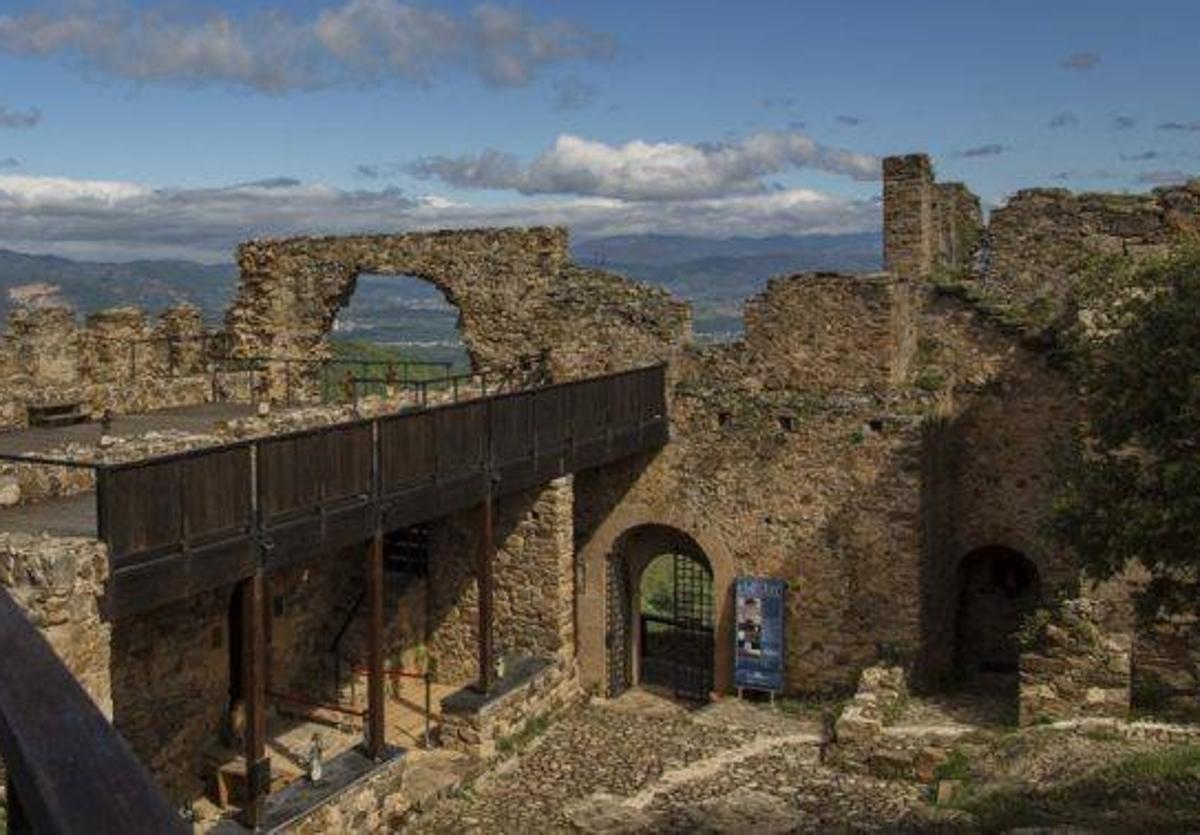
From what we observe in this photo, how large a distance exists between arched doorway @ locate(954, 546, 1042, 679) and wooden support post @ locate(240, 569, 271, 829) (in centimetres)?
1396

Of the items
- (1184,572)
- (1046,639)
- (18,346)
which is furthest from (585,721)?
(18,346)

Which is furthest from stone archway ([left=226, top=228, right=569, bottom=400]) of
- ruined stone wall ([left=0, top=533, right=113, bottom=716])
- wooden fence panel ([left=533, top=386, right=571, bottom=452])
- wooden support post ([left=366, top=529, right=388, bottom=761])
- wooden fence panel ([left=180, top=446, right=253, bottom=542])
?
ruined stone wall ([left=0, top=533, right=113, bottom=716])

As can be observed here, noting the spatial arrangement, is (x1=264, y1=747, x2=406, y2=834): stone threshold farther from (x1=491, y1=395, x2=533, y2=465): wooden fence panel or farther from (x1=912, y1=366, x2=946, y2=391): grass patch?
(x1=912, y1=366, x2=946, y2=391): grass patch

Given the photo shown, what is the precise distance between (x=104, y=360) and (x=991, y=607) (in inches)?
706

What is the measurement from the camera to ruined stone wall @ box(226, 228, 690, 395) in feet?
73.7

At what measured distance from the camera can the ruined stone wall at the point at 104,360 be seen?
2092 cm

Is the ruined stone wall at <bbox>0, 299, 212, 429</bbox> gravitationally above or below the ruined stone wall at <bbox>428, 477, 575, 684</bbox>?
above

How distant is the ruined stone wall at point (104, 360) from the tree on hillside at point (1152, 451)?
15898mm

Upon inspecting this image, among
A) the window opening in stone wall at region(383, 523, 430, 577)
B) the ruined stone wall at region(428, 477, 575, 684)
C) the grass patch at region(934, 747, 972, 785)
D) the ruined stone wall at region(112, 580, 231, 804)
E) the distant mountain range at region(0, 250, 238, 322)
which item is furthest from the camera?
the distant mountain range at region(0, 250, 238, 322)

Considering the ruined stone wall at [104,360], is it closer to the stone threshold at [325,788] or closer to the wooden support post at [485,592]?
the wooden support post at [485,592]

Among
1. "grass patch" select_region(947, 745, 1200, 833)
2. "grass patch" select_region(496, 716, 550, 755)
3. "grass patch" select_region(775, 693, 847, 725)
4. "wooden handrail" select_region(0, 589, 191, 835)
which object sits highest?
"wooden handrail" select_region(0, 589, 191, 835)

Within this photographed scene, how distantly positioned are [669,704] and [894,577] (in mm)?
4624

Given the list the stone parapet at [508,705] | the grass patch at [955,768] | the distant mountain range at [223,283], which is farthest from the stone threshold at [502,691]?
the distant mountain range at [223,283]

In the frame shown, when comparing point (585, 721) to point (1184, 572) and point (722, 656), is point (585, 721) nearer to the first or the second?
point (722, 656)
